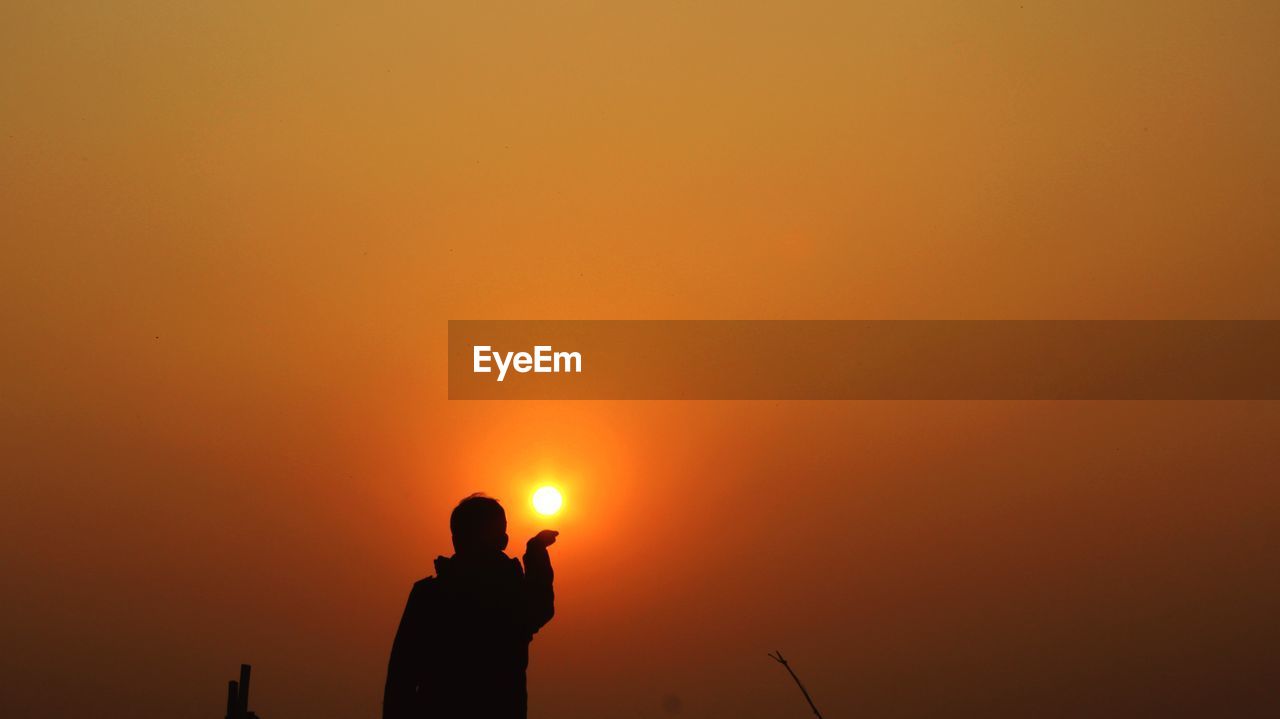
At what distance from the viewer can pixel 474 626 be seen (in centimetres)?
532

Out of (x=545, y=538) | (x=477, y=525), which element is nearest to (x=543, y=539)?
(x=545, y=538)

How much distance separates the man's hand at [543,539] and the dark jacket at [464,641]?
0.19 meters

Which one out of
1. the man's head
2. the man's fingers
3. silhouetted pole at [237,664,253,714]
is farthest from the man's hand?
silhouetted pole at [237,664,253,714]

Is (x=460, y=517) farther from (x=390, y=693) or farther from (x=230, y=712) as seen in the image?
(x=230, y=712)

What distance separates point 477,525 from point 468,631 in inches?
20.6

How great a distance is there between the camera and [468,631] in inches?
209

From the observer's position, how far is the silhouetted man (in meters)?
5.23

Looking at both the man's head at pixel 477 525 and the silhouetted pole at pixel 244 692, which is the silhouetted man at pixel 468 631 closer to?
the man's head at pixel 477 525

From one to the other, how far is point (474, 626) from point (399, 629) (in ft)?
1.23

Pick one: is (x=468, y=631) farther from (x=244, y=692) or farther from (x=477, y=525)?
(x=244, y=692)

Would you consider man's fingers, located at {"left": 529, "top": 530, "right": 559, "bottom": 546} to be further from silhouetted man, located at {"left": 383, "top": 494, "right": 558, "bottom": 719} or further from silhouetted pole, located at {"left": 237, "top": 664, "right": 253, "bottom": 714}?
silhouetted pole, located at {"left": 237, "top": 664, "right": 253, "bottom": 714}

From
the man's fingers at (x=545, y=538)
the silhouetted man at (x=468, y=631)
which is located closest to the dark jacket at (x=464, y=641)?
the silhouetted man at (x=468, y=631)

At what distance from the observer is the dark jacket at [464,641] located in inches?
206

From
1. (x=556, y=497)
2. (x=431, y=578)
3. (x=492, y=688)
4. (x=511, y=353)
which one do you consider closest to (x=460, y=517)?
(x=431, y=578)
